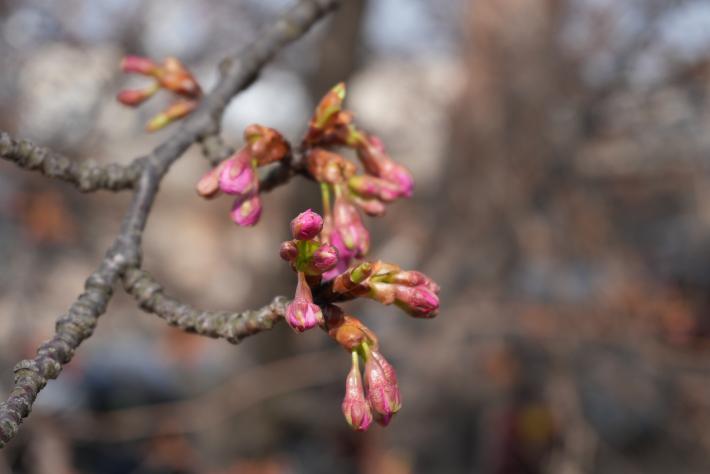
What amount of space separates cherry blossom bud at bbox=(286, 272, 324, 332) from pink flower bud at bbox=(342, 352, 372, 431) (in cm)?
12

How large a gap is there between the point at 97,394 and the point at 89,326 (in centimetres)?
956

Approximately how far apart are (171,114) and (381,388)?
35.8 inches

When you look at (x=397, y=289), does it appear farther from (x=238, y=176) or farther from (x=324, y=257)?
(x=238, y=176)

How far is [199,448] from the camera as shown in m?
7.09

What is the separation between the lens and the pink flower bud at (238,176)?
1496 mm

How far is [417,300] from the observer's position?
1295 mm

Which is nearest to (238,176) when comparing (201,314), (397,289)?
(201,314)

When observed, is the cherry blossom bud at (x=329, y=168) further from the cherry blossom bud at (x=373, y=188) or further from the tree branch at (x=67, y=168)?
the tree branch at (x=67, y=168)

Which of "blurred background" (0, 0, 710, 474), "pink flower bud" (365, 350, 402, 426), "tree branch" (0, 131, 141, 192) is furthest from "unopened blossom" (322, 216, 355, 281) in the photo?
"blurred background" (0, 0, 710, 474)

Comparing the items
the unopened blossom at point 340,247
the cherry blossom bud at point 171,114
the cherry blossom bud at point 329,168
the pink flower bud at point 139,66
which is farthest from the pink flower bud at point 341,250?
the pink flower bud at point 139,66

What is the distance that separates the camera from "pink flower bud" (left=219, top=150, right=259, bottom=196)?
1.50 m

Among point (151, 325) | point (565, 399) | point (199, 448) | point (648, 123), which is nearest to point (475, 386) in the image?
point (565, 399)

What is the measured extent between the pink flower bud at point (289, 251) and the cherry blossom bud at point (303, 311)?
33 millimetres

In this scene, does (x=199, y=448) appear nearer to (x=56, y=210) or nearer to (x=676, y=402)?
(x=56, y=210)
